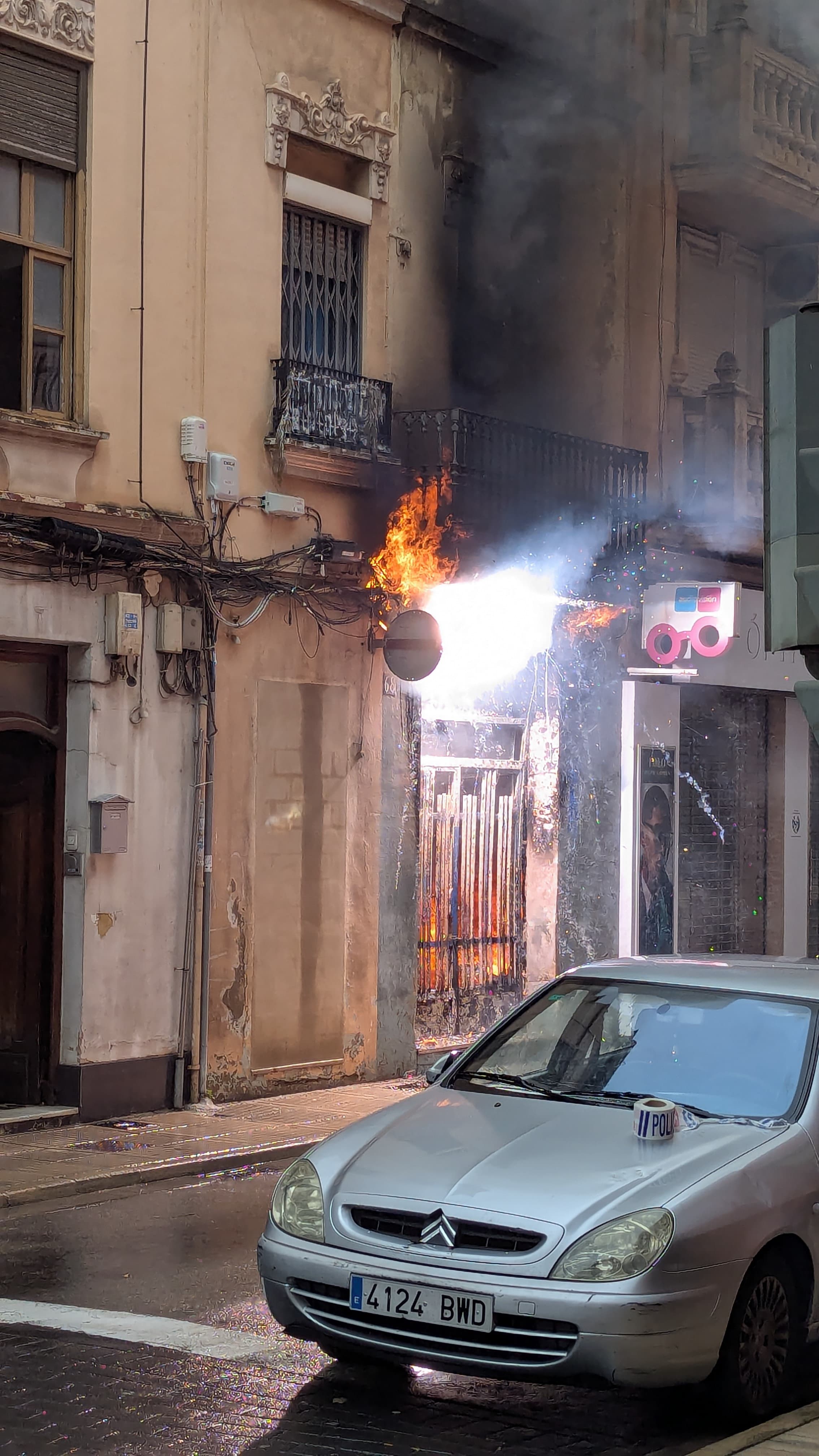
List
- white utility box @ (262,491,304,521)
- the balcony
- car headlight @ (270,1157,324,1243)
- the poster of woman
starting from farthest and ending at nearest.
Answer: the balcony
the poster of woman
white utility box @ (262,491,304,521)
car headlight @ (270,1157,324,1243)

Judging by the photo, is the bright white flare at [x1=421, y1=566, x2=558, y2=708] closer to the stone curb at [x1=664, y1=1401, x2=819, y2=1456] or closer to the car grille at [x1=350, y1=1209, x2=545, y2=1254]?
the car grille at [x1=350, y1=1209, x2=545, y2=1254]

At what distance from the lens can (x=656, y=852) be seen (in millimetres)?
19281

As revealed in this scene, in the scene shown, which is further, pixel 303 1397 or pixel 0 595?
pixel 0 595

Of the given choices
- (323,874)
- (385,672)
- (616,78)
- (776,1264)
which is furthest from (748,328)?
(776,1264)

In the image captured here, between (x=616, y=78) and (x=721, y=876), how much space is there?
29.1ft

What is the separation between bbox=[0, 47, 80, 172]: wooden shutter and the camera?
1262 cm

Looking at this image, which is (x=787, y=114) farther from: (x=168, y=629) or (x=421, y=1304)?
(x=421, y=1304)

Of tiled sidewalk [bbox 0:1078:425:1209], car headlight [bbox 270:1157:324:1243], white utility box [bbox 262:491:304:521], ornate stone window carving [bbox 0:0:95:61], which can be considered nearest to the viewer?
car headlight [bbox 270:1157:324:1243]

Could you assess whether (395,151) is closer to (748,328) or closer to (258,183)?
(258,183)

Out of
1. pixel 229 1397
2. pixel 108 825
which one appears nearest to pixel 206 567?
pixel 108 825

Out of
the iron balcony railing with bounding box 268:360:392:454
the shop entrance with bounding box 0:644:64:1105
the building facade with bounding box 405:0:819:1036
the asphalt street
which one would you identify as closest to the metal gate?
the building facade with bounding box 405:0:819:1036

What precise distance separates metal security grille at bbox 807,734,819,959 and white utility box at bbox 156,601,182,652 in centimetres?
1157

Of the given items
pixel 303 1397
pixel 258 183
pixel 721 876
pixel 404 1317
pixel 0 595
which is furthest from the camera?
pixel 721 876

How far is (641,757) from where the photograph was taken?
19016mm
